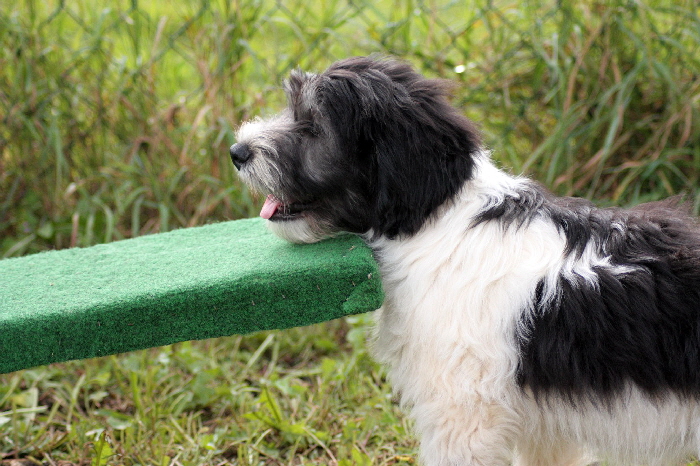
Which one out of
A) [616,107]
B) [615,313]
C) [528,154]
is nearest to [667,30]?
[616,107]

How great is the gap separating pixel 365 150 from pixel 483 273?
0.49 meters

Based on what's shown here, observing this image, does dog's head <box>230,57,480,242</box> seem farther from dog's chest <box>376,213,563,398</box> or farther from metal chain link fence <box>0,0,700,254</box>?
metal chain link fence <box>0,0,700,254</box>

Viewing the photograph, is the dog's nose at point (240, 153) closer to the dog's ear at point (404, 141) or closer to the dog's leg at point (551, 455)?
the dog's ear at point (404, 141)

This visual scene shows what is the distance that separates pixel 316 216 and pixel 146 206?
230 centimetres

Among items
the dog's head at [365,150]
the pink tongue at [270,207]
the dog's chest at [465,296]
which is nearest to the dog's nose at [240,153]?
the dog's head at [365,150]

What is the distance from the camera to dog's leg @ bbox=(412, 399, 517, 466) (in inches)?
84.6

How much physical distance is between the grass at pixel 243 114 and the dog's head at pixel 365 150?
1.43 metres

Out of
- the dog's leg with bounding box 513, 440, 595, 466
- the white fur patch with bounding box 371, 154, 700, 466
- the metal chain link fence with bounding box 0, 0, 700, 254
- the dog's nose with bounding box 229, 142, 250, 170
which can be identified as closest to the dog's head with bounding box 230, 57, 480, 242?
the dog's nose with bounding box 229, 142, 250, 170

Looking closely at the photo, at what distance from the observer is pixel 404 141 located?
7.29 feet

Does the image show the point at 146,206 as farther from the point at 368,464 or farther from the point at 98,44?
the point at 368,464

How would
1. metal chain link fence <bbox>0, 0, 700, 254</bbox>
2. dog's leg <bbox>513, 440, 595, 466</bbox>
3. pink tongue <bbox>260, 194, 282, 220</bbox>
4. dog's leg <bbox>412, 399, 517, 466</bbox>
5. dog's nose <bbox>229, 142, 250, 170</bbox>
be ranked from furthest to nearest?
metal chain link fence <bbox>0, 0, 700, 254</bbox> < dog's leg <bbox>513, 440, 595, 466</bbox> < pink tongue <bbox>260, 194, 282, 220</bbox> < dog's nose <bbox>229, 142, 250, 170</bbox> < dog's leg <bbox>412, 399, 517, 466</bbox>

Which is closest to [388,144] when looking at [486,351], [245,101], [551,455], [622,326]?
[486,351]

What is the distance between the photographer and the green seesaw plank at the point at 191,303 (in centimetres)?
224

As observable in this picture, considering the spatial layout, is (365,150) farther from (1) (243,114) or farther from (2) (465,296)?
(1) (243,114)
